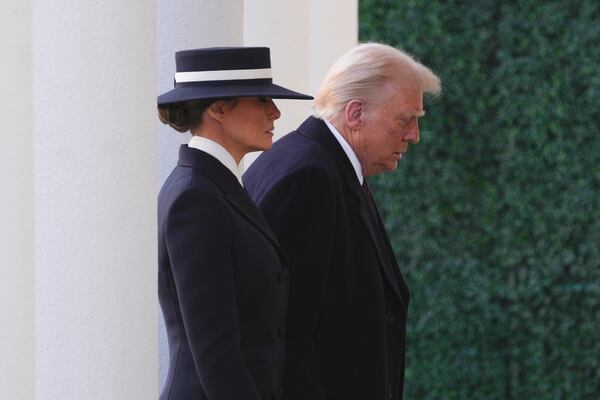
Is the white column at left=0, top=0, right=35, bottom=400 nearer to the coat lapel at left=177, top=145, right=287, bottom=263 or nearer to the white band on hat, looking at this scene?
the coat lapel at left=177, top=145, right=287, bottom=263

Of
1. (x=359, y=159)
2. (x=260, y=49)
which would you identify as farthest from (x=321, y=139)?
(x=260, y=49)

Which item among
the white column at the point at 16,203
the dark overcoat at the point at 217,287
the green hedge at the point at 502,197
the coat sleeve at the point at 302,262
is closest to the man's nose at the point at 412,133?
the coat sleeve at the point at 302,262

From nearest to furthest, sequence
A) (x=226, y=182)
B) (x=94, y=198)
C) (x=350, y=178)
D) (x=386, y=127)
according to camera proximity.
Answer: (x=94, y=198), (x=226, y=182), (x=350, y=178), (x=386, y=127)

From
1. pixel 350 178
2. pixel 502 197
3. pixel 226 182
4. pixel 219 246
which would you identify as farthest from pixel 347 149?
pixel 502 197

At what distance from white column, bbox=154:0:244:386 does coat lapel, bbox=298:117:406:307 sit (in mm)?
514

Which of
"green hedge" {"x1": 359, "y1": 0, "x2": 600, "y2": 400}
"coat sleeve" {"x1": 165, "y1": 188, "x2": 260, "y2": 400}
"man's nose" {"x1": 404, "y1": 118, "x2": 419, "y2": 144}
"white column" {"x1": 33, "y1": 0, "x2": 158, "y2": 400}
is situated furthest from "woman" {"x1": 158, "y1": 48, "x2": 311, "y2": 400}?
"green hedge" {"x1": 359, "y1": 0, "x2": 600, "y2": 400}

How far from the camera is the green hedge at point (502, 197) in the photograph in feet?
24.9

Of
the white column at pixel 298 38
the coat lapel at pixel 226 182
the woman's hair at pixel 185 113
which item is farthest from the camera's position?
the white column at pixel 298 38

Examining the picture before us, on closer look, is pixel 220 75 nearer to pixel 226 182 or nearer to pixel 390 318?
pixel 226 182

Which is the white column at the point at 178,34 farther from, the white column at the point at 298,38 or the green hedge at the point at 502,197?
the green hedge at the point at 502,197

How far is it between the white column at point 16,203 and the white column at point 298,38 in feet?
9.37

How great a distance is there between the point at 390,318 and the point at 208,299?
3.22 feet

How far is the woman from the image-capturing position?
10.2 ft

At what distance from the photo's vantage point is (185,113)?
3.45 m
